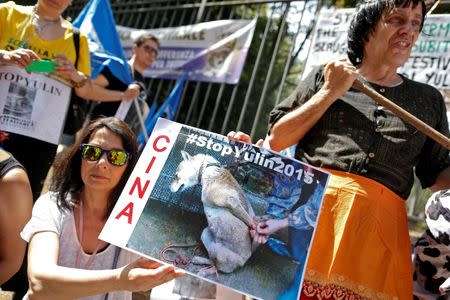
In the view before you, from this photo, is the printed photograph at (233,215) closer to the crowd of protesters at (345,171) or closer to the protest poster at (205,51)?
the crowd of protesters at (345,171)

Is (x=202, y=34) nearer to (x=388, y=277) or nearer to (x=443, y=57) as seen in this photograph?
(x=443, y=57)

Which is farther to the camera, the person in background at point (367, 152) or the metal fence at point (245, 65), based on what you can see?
the metal fence at point (245, 65)

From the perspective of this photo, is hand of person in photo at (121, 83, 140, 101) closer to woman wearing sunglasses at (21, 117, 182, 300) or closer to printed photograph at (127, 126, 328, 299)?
woman wearing sunglasses at (21, 117, 182, 300)

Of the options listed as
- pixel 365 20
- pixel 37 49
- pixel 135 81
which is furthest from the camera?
pixel 135 81

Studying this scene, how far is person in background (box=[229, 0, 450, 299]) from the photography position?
5.61 ft

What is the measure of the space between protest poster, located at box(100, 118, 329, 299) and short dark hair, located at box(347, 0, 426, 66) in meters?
0.68

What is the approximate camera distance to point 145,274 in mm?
1323

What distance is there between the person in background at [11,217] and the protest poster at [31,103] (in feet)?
2.33

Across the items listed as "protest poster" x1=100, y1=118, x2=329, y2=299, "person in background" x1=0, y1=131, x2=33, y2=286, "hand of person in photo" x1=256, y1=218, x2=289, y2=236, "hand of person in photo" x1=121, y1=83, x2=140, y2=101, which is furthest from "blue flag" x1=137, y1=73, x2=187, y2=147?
"hand of person in photo" x1=256, y1=218, x2=289, y2=236

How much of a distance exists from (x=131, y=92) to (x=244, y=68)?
117 inches

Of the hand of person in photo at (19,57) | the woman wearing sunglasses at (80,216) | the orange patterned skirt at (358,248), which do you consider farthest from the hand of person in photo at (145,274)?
the hand of person in photo at (19,57)

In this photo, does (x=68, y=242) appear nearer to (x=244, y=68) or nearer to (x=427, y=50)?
(x=427, y=50)

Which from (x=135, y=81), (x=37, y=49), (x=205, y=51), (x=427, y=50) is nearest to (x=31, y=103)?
(x=37, y=49)

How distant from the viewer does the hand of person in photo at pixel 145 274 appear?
1.32 m
